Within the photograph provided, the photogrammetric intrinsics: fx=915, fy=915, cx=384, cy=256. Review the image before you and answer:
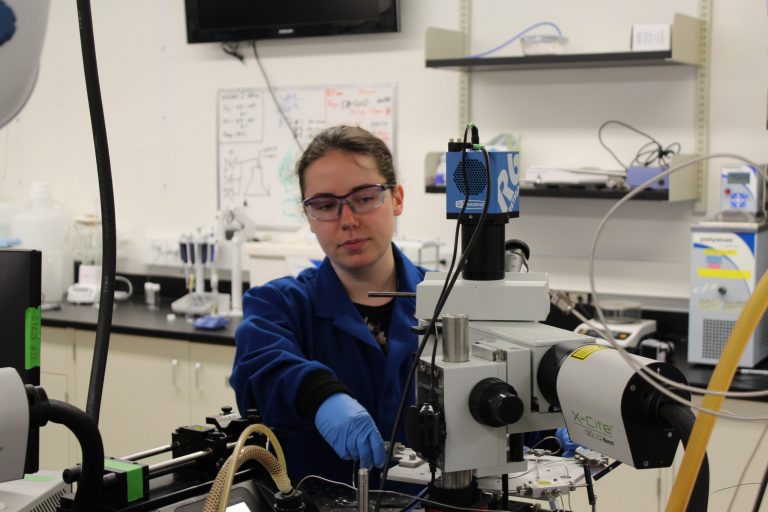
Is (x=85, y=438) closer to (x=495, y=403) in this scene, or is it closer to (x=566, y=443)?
(x=495, y=403)

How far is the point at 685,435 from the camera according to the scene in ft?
2.79

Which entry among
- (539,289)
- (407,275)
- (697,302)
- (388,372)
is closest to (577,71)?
(697,302)

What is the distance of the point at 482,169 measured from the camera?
107cm

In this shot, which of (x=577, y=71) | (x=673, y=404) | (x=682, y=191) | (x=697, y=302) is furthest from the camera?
(x=577, y=71)

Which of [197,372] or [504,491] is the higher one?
[504,491]

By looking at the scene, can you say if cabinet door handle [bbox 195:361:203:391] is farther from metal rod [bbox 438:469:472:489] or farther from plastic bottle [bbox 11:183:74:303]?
metal rod [bbox 438:469:472:489]

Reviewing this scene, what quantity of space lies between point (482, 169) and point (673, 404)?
0.35m

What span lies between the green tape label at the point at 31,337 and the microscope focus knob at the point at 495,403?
49cm

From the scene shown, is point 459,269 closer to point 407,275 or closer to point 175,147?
point 407,275

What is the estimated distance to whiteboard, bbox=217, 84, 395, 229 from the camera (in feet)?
11.8

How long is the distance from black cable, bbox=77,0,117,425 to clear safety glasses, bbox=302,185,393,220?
956mm

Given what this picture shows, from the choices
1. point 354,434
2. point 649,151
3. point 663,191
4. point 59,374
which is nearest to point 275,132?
point 59,374

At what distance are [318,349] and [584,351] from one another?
2.96 ft

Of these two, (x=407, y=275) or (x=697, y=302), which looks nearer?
(x=407, y=275)
